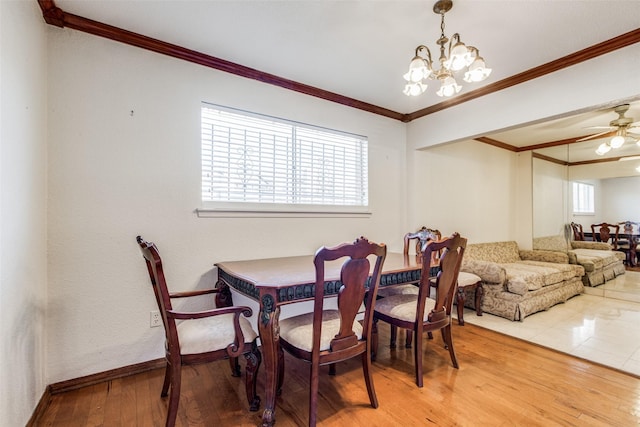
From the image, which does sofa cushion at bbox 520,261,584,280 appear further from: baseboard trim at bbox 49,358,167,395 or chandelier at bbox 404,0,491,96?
Answer: baseboard trim at bbox 49,358,167,395

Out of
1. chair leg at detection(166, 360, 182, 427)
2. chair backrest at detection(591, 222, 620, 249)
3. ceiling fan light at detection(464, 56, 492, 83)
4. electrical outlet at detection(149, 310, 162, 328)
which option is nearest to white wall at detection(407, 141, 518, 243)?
chair backrest at detection(591, 222, 620, 249)

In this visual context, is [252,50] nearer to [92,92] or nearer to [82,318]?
[92,92]

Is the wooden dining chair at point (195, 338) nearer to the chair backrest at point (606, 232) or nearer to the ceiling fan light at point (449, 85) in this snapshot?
the ceiling fan light at point (449, 85)

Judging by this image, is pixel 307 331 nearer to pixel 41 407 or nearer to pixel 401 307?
pixel 401 307

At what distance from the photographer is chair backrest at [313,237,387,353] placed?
56.5 inches

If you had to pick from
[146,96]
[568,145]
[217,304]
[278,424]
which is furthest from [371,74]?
[568,145]

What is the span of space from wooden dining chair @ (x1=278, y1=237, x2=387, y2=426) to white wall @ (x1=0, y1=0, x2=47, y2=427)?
128 cm

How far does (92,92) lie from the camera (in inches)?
79.1

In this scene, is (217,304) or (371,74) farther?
(371,74)

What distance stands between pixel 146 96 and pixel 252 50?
0.87 metres

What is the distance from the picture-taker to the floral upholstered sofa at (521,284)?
317 cm

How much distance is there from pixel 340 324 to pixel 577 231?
4664 mm

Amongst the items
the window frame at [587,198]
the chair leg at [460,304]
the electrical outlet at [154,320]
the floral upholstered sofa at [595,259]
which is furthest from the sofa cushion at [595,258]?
the electrical outlet at [154,320]

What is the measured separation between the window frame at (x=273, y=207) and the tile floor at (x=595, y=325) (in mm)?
1797
